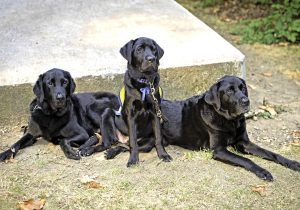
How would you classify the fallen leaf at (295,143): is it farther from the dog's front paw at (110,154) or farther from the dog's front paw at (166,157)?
the dog's front paw at (110,154)

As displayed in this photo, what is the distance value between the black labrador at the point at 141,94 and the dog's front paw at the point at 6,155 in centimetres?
84

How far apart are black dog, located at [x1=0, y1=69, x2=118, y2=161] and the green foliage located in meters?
5.02

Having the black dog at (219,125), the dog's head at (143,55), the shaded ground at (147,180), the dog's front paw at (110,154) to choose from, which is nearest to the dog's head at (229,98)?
the black dog at (219,125)

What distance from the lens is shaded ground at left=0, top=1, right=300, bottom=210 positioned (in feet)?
15.6

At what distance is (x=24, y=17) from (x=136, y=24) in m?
1.80

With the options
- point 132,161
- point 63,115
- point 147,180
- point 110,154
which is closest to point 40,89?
point 63,115

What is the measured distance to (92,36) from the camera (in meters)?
7.60

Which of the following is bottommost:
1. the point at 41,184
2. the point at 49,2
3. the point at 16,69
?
the point at 41,184

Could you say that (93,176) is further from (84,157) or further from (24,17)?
(24,17)

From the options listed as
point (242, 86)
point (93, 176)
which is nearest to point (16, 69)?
point (93, 176)

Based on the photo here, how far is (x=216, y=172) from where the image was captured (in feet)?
17.4

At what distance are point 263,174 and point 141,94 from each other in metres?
1.52

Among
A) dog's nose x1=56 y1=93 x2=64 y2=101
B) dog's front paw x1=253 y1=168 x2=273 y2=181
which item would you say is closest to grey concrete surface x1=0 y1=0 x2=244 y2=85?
dog's nose x1=56 y1=93 x2=64 y2=101

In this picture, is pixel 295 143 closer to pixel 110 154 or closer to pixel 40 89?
pixel 110 154
